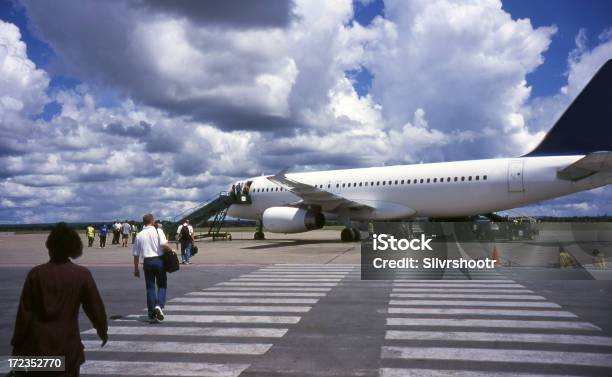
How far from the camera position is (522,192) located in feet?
80.4

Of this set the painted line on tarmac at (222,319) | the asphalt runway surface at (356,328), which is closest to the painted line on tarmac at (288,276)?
the asphalt runway surface at (356,328)

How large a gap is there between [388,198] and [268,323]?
21.5 meters

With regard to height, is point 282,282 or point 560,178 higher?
point 560,178

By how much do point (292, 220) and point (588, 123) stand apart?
1542cm

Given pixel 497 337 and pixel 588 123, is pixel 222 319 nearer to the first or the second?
pixel 497 337

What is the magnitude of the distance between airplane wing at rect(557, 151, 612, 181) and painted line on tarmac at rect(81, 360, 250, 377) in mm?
20257

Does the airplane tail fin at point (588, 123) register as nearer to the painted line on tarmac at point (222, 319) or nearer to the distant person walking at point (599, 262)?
the distant person walking at point (599, 262)

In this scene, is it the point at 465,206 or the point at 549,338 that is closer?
the point at 549,338

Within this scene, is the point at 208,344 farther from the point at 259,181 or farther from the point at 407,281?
the point at 259,181

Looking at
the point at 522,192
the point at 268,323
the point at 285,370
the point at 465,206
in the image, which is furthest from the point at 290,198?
the point at 285,370

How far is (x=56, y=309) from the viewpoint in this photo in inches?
143

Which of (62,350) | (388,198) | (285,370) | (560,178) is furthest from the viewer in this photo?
(388,198)

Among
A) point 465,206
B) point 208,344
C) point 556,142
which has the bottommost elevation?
point 208,344

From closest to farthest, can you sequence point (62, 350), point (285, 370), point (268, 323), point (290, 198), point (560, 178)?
point (62, 350), point (285, 370), point (268, 323), point (560, 178), point (290, 198)
